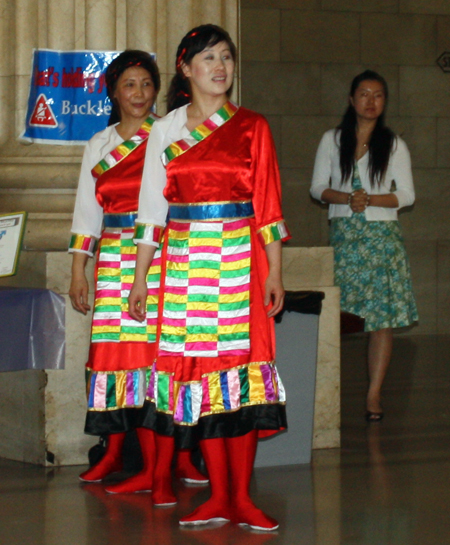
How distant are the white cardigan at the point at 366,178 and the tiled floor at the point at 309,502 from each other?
114 centimetres

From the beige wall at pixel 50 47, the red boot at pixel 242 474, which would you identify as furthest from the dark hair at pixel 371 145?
the red boot at pixel 242 474

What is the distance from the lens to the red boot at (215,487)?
3379 millimetres

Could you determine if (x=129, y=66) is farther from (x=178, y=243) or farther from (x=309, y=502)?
(x=309, y=502)

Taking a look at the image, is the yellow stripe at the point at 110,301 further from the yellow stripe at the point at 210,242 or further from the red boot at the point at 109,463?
the yellow stripe at the point at 210,242

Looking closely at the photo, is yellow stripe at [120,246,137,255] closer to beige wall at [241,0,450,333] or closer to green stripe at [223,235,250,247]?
green stripe at [223,235,250,247]

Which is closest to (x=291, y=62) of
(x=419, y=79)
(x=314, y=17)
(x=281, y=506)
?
(x=314, y=17)

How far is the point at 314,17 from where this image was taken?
977 centimetres

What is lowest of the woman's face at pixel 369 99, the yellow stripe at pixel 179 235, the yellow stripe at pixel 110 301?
the yellow stripe at pixel 110 301

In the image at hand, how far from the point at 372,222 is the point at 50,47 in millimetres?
1919

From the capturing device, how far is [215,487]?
3406mm

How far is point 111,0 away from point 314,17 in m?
5.29

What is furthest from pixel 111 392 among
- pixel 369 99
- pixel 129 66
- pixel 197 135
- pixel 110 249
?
pixel 369 99

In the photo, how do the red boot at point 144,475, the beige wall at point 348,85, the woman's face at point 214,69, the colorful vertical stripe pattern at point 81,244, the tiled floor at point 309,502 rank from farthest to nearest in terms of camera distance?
the beige wall at point 348,85 → the colorful vertical stripe pattern at point 81,244 → the red boot at point 144,475 → the woman's face at point 214,69 → the tiled floor at point 309,502

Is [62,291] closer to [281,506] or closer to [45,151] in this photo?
[45,151]
